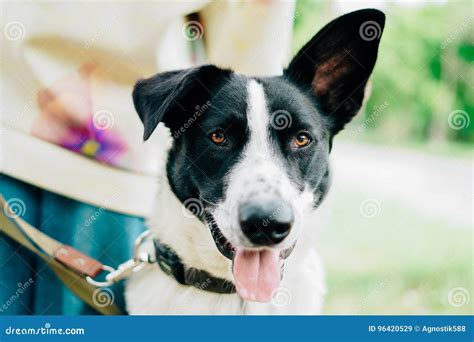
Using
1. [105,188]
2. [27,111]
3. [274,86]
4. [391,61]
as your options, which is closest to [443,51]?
[391,61]

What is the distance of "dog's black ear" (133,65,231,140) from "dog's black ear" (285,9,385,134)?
316 millimetres

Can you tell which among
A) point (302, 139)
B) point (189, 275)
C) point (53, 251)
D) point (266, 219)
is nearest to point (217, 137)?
point (302, 139)

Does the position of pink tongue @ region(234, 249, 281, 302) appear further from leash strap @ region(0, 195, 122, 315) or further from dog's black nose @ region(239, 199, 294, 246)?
leash strap @ region(0, 195, 122, 315)

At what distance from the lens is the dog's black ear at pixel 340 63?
80.0 inches

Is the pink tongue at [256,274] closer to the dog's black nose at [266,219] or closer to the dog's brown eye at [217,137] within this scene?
the dog's black nose at [266,219]

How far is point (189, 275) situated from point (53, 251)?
51cm

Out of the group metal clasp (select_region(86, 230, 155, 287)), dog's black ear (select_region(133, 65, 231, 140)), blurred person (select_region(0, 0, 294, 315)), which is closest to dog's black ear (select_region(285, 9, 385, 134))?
blurred person (select_region(0, 0, 294, 315))

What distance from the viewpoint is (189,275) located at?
2012 millimetres

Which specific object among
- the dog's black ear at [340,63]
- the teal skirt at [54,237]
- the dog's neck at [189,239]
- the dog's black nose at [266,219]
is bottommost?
the teal skirt at [54,237]

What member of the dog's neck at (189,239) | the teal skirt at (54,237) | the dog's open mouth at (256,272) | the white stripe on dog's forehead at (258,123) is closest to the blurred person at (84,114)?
the teal skirt at (54,237)

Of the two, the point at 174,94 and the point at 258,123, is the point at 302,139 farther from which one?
the point at 174,94

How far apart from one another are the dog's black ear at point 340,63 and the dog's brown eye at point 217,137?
40 centimetres

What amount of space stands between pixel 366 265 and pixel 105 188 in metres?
1.72

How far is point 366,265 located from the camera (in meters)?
3.24
